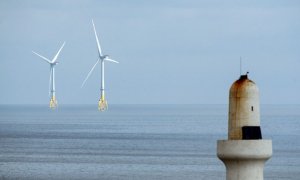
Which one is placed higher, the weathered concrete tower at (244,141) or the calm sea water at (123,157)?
the weathered concrete tower at (244,141)

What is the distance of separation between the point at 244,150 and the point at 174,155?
10441 cm

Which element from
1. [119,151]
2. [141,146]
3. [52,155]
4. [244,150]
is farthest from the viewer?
[141,146]

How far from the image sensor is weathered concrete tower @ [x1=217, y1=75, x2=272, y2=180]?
40.3 feet

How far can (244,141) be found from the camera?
1230 centimetres

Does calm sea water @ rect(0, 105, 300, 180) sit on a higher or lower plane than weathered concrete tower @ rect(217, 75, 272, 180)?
lower

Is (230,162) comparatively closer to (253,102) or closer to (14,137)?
(253,102)

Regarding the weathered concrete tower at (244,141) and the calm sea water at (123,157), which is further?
the calm sea water at (123,157)

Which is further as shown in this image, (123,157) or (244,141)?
(123,157)

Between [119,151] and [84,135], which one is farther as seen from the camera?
[84,135]

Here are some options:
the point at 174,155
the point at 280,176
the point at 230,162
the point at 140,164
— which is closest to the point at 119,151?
the point at 174,155

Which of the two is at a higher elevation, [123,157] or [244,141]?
[244,141]

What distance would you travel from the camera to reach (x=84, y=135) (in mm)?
166000

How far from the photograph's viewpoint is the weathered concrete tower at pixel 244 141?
1228 cm

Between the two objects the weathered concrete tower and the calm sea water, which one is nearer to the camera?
the weathered concrete tower
